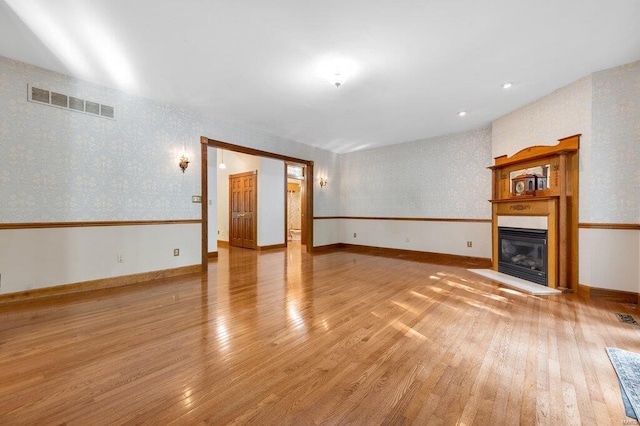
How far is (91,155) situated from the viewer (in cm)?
363

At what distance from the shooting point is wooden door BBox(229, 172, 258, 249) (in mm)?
7395

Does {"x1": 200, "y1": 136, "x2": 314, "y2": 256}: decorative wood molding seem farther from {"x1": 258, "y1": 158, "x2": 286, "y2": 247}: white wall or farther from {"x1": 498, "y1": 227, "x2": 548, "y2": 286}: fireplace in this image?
{"x1": 498, "y1": 227, "x2": 548, "y2": 286}: fireplace

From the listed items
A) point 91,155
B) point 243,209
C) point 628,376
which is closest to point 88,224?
point 91,155

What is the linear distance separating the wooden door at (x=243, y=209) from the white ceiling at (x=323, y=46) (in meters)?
3.33

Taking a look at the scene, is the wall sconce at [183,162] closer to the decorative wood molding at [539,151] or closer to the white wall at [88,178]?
the white wall at [88,178]

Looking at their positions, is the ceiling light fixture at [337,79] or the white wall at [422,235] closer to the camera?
the ceiling light fixture at [337,79]

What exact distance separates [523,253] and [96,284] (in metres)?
6.19

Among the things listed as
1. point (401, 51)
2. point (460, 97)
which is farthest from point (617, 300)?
point (401, 51)

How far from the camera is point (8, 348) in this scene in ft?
6.84

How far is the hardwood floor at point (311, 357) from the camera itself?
144 centimetres

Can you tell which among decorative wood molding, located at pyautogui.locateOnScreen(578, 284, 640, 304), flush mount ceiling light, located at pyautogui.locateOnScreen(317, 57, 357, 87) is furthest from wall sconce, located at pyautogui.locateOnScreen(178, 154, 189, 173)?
decorative wood molding, located at pyautogui.locateOnScreen(578, 284, 640, 304)

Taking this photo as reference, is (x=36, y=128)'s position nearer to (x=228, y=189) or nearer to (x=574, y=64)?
(x=228, y=189)

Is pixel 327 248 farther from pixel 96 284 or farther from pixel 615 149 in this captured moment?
pixel 615 149

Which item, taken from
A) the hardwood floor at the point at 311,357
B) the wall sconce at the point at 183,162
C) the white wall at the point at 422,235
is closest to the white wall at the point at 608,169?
the hardwood floor at the point at 311,357
